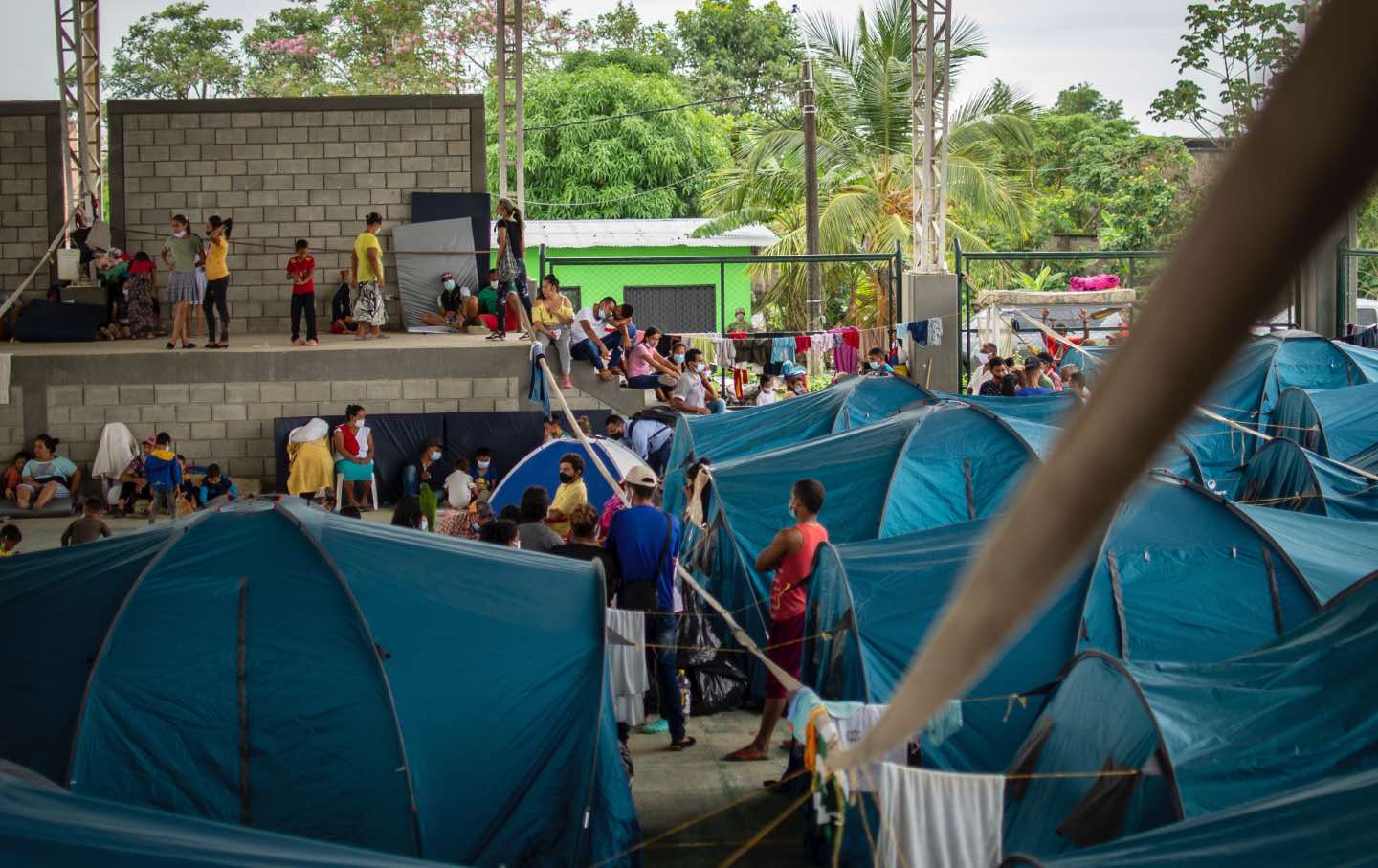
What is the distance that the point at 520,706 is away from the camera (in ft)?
19.5

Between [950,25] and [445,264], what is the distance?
26.1 feet

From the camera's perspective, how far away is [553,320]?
17.9 metres

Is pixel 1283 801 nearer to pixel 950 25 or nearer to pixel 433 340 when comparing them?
pixel 433 340

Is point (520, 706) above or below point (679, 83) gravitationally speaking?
below

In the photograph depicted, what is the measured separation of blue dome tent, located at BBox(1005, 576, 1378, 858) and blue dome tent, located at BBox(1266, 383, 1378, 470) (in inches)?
343

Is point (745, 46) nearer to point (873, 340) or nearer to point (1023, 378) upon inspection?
point (873, 340)

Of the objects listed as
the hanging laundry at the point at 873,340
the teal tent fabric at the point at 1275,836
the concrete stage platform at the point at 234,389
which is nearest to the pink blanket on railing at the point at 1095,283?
the hanging laundry at the point at 873,340

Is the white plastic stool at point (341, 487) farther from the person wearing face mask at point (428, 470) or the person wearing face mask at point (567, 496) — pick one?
the person wearing face mask at point (567, 496)

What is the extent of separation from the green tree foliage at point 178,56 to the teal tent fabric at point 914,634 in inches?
1743

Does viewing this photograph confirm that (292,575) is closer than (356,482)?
Yes

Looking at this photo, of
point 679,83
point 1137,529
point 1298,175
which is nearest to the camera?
point 1298,175

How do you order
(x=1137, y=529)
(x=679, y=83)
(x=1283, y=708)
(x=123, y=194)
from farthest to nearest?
(x=679, y=83) → (x=123, y=194) → (x=1137, y=529) → (x=1283, y=708)

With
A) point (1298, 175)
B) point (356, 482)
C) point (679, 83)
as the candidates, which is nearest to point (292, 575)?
point (1298, 175)

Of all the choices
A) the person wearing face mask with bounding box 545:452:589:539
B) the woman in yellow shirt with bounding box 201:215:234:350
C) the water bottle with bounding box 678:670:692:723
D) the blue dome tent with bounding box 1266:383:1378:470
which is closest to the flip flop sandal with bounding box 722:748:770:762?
the water bottle with bounding box 678:670:692:723
